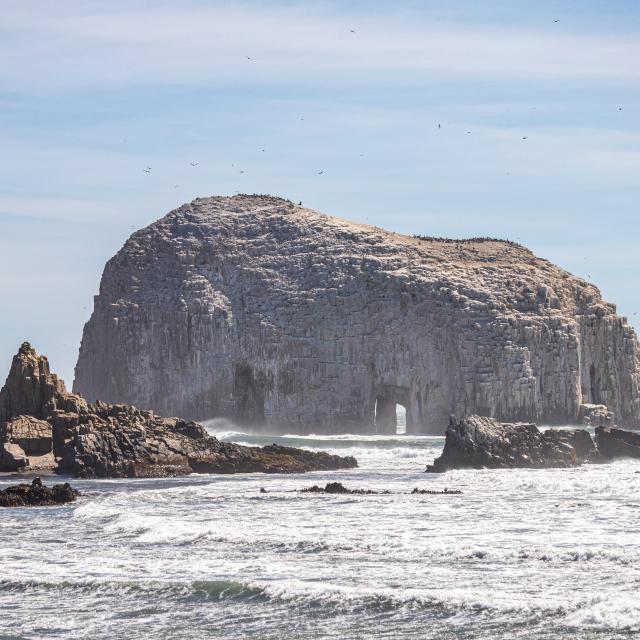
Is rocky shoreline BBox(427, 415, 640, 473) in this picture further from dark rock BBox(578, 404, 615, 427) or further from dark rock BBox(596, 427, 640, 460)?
dark rock BBox(578, 404, 615, 427)

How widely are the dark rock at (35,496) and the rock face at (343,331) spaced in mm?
56463

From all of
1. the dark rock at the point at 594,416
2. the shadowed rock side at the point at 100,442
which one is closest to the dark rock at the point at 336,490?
the shadowed rock side at the point at 100,442

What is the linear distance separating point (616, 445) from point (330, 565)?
32114 mm

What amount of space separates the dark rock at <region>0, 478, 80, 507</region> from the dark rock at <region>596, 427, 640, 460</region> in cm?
2441

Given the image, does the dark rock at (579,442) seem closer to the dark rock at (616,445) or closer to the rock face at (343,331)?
the dark rock at (616,445)

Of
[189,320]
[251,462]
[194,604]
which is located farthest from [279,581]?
[189,320]

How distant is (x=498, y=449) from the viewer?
53000 millimetres

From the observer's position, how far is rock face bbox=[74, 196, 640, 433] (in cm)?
9756

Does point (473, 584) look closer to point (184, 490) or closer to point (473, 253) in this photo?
point (184, 490)

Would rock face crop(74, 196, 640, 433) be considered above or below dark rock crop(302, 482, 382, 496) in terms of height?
above

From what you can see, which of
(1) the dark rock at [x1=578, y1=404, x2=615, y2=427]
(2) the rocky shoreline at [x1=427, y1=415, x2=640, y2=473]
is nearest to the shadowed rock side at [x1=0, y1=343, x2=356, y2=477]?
(2) the rocky shoreline at [x1=427, y1=415, x2=640, y2=473]

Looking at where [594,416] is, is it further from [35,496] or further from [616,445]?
[35,496]

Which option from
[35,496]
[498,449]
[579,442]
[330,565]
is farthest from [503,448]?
[330,565]

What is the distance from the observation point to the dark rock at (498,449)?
5281 cm
